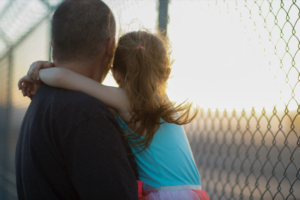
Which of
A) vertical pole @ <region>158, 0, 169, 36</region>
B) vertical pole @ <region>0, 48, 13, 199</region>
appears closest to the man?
vertical pole @ <region>158, 0, 169, 36</region>

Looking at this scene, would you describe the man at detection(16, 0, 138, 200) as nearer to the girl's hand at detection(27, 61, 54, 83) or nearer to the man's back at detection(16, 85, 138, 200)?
the man's back at detection(16, 85, 138, 200)

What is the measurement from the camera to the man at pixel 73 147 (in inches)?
29.9

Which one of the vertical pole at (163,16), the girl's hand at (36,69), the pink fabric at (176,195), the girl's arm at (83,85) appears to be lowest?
the pink fabric at (176,195)

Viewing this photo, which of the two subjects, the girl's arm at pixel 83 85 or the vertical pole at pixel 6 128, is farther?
the vertical pole at pixel 6 128

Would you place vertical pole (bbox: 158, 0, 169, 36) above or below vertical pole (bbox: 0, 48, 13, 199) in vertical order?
above

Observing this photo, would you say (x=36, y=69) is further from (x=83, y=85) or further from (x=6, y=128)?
(x=6, y=128)

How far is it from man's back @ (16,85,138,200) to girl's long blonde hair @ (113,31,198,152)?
266 mm

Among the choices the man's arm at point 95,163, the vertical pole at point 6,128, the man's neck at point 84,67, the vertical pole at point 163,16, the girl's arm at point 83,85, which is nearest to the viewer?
the man's arm at point 95,163

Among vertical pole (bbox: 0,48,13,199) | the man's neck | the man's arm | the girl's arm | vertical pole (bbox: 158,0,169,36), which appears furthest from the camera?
vertical pole (bbox: 0,48,13,199)

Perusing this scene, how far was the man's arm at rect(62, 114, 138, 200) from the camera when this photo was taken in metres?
0.76

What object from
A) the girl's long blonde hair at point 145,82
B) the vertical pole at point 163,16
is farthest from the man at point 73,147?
the vertical pole at point 163,16

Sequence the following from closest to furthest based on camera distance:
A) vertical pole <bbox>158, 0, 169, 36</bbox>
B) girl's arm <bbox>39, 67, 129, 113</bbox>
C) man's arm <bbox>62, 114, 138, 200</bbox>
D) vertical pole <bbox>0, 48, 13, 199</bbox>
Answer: man's arm <bbox>62, 114, 138, 200</bbox>
girl's arm <bbox>39, 67, 129, 113</bbox>
vertical pole <bbox>158, 0, 169, 36</bbox>
vertical pole <bbox>0, 48, 13, 199</bbox>

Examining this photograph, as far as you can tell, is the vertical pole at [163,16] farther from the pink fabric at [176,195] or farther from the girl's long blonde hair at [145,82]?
the pink fabric at [176,195]

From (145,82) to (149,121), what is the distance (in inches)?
8.0
